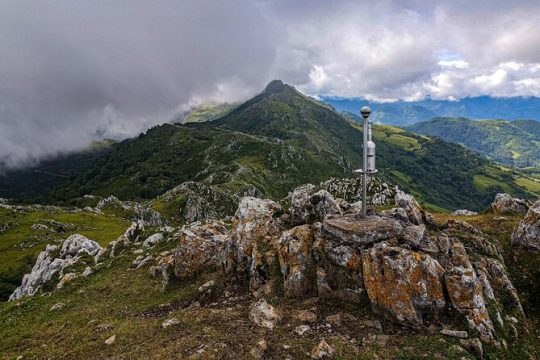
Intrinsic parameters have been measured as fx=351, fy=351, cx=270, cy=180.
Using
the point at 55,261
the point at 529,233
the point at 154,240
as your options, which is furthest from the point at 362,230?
the point at 55,261

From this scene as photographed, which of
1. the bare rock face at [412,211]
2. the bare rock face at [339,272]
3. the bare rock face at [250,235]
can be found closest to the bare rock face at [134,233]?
the bare rock face at [250,235]

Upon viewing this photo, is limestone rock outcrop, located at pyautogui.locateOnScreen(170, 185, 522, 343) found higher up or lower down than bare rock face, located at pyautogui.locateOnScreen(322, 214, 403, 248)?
lower down

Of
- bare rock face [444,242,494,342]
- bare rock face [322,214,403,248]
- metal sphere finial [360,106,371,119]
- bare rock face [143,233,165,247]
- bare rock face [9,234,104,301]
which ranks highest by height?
metal sphere finial [360,106,371,119]

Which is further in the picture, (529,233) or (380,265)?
(529,233)

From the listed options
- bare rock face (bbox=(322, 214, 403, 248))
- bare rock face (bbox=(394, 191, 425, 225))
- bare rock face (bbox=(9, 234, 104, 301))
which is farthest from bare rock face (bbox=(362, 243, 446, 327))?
bare rock face (bbox=(9, 234, 104, 301))

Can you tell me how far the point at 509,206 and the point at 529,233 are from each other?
1540 cm

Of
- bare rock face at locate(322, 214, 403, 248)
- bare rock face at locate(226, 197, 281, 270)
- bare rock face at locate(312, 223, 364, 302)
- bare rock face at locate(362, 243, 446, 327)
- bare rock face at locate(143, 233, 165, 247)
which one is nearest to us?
bare rock face at locate(362, 243, 446, 327)

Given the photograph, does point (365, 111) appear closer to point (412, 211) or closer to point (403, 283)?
point (403, 283)

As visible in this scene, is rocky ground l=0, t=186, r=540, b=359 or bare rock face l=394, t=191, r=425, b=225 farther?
bare rock face l=394, t=191, r=425, b=225

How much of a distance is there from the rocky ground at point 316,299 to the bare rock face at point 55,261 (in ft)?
45.1

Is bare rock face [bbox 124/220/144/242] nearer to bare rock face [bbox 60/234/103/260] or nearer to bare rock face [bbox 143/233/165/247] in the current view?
bare rock face [bbox 60/234/103/260]

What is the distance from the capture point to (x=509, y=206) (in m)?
43.6

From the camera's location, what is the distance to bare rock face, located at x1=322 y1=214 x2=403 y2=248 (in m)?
24.8

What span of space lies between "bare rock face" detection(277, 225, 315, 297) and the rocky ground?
0.27ft
